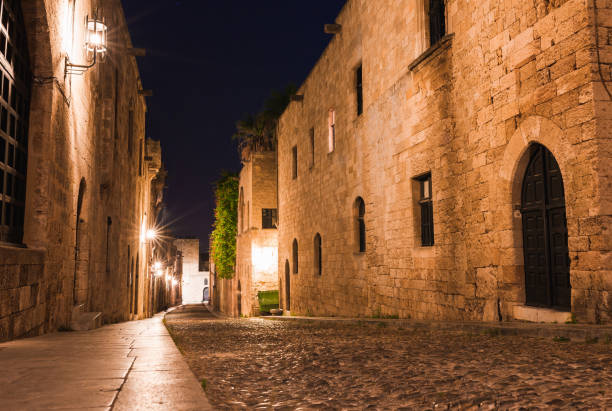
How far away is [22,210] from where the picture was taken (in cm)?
638

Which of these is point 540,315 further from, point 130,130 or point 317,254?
point 130,130

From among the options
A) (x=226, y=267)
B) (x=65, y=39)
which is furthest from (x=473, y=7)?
(x=226, y=267)

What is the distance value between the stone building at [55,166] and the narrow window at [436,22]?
611cm

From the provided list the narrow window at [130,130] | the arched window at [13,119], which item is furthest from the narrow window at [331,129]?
the arched window at [13,119]

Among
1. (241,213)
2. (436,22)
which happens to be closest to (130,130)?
(436,22)

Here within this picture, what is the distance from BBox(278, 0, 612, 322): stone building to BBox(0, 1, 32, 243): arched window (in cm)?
650

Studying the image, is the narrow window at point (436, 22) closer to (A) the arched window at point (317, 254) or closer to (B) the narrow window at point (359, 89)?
(B) the narrow window at point (359, 89)

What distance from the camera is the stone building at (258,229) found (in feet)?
79.7

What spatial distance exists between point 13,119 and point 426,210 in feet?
23.4

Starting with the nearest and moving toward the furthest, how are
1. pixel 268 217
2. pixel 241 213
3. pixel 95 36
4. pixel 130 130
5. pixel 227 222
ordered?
1. pixel 95 36
2. pixel 130 130
3. pixel 268 217
4. pixel 241 213
5. pixel 227 222

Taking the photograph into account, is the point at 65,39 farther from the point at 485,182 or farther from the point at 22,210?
the point at 485,182

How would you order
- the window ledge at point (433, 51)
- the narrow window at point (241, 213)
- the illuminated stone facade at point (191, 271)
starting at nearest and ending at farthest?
1. the window ledge at point (433, 51)
2. the narrow window at point (241, 213)
3. the illuminated stone facade at point (191, 271)

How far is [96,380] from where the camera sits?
3074 mm

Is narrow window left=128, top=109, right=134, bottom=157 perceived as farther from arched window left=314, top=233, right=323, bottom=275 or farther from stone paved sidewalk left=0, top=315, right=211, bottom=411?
stone paved sidewalk left=0, top=315, right=211, bottom=411
